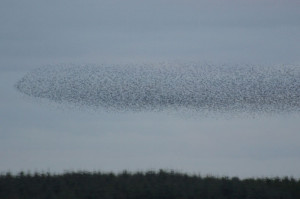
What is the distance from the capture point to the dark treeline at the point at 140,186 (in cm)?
1370

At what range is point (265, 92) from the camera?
Result: 1795 centimetres

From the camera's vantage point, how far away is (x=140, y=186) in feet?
45.7

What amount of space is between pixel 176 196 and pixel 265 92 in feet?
17.3

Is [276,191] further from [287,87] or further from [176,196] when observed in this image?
[287,87]

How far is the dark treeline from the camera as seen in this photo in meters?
13.7

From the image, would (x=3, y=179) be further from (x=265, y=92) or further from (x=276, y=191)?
(x=265, y=92)

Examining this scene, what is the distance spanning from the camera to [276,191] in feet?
47.6

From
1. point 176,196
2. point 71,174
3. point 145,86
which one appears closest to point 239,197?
point 176,196

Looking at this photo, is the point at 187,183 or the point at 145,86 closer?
the point at 187,183

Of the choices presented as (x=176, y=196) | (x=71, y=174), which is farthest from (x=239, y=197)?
(x=71, y=174)

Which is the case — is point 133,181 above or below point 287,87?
below

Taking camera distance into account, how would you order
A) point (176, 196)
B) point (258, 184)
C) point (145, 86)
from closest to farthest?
point (176, 196)
point (258, 184)
point (145, 86)

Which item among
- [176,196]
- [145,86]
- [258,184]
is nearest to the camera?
[176,196]

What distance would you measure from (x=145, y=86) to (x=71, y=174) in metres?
3.74
